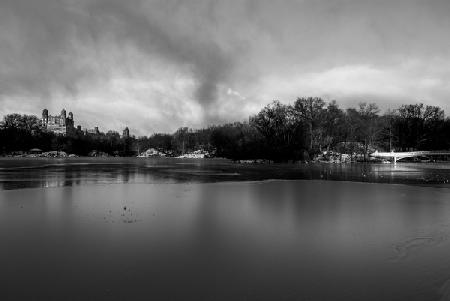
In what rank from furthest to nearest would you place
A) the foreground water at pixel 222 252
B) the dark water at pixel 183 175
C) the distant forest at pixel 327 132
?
the distant forest at pixel 327 132, the dark water at pixel 183 175, the foreground water at pixel 222 252

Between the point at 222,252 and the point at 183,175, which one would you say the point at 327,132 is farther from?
the point at 222,252

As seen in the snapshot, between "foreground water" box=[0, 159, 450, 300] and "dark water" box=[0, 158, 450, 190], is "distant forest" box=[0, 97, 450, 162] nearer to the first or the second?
"dark water" box=[0, 158, 450, 190]

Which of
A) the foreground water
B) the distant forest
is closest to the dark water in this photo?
the foreground water

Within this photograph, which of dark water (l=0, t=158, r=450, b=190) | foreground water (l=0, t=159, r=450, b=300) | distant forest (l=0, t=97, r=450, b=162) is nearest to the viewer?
foreground water (l=0, t=159, r=450, b=300)

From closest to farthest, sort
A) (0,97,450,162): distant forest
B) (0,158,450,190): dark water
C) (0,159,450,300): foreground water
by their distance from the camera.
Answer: (0,159,450,300): foreground water
(0,158,450,190): dark water
(0,97,450,162): distant forest

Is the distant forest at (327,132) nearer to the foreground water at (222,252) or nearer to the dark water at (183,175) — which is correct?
the dark water at (183,175)

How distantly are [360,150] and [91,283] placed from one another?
12100 cm

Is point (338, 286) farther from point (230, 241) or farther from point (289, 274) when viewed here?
point (230, 241)

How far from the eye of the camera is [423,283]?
764cm

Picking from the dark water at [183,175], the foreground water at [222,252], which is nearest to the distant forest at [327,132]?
the dark water at [183,175]

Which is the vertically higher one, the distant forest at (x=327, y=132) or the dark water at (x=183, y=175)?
the distant forest at (x=327, y=132)

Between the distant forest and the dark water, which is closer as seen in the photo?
the dark water

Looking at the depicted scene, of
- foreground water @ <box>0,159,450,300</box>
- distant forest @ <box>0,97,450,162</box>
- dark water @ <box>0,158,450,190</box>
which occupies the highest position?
distant forest @ <box>0,97,450,162</box>

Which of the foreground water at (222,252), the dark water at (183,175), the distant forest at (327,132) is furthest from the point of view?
the distant forest at (327,132)
